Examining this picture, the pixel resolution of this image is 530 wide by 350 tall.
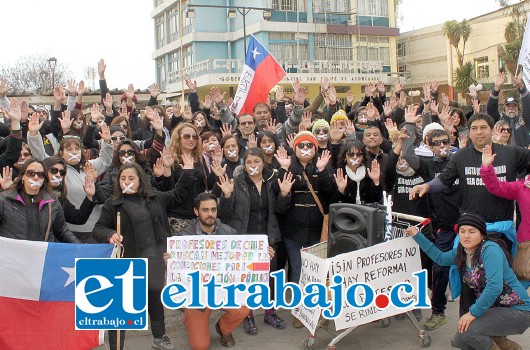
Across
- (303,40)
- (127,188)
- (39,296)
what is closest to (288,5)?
(303,40)

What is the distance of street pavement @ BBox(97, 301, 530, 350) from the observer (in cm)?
527

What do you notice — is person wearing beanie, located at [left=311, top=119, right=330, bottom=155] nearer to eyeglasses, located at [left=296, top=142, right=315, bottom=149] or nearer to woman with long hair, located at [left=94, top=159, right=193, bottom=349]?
eyeglasses, located at [left=296, top=142, right=315, bottom=149]

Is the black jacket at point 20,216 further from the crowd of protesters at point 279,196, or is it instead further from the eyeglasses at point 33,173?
the eyeglasses at point 33,173

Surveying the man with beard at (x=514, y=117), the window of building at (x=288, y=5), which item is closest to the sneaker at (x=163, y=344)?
the man with beard at (x=514, y=117)

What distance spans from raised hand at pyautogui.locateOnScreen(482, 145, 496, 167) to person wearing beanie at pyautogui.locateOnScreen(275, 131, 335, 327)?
1484mm

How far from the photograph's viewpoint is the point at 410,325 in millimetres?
5738

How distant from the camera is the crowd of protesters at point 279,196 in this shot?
469cm

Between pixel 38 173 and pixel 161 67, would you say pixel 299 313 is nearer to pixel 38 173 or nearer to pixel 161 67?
pixel 38 173

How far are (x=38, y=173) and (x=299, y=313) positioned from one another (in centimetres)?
269

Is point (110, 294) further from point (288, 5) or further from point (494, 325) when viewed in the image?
point (288, 5)

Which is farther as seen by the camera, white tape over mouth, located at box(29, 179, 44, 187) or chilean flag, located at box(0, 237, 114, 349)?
white tape over mouth, located at box(29, 179, 44, 187)

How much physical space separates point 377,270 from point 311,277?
0.60 m

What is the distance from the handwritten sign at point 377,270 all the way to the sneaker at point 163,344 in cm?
154

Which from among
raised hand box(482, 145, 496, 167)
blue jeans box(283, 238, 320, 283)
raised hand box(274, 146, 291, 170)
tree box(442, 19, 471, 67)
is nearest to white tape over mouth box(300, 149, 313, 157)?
raised hand box(274, 146, 291, 170)
